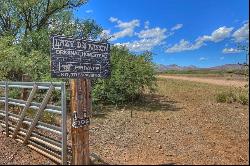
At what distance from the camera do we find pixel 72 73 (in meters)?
8.20

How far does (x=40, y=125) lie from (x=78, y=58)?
272 centimetres

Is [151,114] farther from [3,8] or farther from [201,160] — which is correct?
[3,8]

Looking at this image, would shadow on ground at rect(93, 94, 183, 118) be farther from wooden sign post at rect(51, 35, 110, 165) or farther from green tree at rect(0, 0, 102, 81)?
wooden sign post at rect(51, 35, 110, 165)

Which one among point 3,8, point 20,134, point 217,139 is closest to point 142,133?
point 217,139

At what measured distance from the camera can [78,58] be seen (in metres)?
8.29

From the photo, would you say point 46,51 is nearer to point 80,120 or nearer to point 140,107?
point 140,107

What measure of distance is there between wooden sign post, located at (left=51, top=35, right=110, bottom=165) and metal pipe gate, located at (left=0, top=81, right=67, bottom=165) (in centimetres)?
56

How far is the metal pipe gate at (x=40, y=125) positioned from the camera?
8.84 metres

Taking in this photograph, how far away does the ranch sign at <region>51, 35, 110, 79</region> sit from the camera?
8016mm

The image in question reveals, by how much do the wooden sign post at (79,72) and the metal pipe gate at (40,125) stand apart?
56cm

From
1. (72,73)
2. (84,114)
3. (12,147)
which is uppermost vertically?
(72,73)

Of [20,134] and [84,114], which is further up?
[84,114]

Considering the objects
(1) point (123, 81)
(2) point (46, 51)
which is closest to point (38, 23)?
(2) point (46, 51)

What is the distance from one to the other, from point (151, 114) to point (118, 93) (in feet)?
10.0
